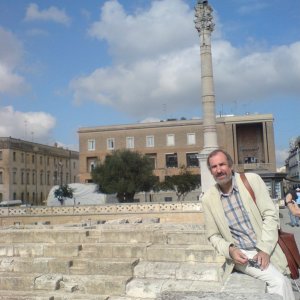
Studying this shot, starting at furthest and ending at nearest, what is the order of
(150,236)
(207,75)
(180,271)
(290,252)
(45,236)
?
(207,75) < (45,236) < (150,236) < (180,271) < (290,252)

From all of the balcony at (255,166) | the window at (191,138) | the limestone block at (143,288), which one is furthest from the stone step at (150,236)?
the window at (191,138)

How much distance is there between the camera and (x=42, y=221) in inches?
1108

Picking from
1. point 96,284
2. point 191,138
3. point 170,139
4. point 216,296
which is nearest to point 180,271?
point 96,284

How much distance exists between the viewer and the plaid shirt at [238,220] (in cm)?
388

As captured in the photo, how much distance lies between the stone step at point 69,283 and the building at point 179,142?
48.7 metres

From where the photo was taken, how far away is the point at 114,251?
10.0 meters

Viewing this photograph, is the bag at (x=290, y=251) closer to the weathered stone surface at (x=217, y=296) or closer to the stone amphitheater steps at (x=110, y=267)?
the weathered stone surface at (x=217, y=296)

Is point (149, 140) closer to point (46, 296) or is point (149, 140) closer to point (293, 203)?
point (46, 296)

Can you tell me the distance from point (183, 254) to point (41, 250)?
11.6ft

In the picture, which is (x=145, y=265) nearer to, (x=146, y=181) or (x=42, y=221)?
(x=42, y=221)

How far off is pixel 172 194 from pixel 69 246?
46362 mm

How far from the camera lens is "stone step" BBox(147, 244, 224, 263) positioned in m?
9.41

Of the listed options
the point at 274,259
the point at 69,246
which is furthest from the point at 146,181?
the point at 274,259

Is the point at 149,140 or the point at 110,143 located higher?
the point at 149,140
